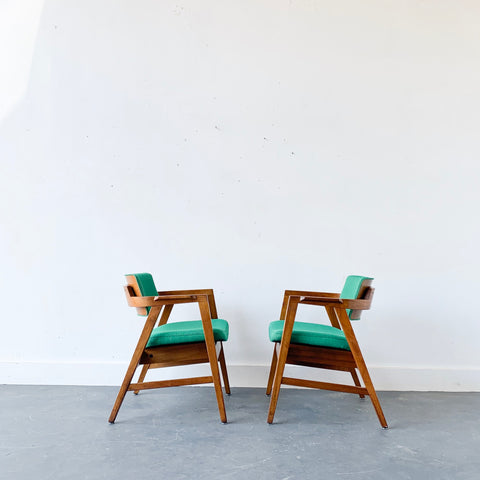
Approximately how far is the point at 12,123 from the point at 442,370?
3.50 metres

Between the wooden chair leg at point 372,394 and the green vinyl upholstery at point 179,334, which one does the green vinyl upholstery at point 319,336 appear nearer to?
the wooden chair leg at point 372,394

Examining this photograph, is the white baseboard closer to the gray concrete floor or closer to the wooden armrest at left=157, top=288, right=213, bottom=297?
the gray concrete floor

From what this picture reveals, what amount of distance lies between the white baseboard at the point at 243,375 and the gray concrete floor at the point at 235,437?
0.13 meters

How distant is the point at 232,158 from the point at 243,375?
4.99 feet

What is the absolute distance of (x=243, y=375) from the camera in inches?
114

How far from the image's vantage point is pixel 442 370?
289cm

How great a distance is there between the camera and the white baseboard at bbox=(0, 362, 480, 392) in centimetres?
288

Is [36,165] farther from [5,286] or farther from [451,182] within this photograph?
[451,182]

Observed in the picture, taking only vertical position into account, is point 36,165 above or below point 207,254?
above

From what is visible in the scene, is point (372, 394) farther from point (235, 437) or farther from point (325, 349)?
point (235, 437)

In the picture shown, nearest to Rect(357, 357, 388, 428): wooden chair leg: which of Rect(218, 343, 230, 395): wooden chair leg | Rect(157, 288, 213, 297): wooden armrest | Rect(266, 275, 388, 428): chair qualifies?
Rect(266, 275, 388, 428): chair

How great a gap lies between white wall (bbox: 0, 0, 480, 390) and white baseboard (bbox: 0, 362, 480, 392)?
0.10 meters

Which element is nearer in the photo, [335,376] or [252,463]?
[252,463]

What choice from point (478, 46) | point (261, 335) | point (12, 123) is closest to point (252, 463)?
point (261, 335)
